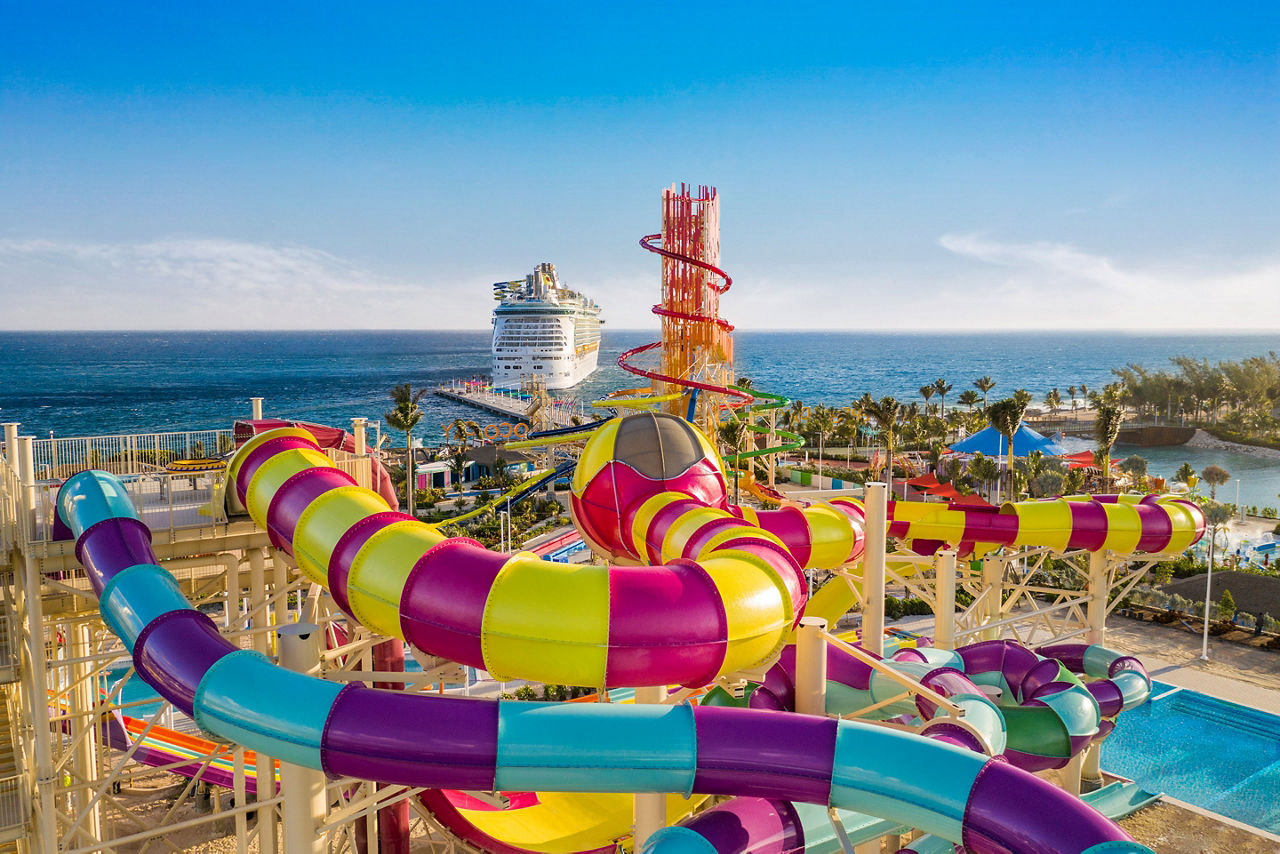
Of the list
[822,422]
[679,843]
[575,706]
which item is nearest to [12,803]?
[575,706]

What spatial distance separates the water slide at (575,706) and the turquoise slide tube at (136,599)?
0.04 metres

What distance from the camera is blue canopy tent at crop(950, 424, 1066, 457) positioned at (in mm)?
38594

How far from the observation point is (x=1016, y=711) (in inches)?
439

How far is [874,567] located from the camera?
13547mm

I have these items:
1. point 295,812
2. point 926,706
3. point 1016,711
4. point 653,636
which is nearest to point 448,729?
point 653,636

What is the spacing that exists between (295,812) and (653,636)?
3.69m

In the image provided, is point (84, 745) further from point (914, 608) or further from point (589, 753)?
point (914, 608)

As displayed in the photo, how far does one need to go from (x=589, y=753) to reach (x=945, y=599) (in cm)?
1203

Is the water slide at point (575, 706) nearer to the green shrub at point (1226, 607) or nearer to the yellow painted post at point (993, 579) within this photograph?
the yellow painted post at point (993, 579)

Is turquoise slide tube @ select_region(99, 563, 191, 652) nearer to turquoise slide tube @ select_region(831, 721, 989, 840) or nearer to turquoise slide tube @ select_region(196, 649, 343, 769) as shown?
turquoise slide tube @ select_region(196, 649, 343, 769)

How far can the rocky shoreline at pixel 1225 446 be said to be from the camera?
76.5 metres

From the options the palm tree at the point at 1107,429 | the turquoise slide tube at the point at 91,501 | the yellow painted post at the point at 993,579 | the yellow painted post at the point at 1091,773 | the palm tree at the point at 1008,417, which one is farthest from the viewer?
the palm tree at the point at 1008,417

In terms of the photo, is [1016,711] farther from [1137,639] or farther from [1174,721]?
[1137,639]

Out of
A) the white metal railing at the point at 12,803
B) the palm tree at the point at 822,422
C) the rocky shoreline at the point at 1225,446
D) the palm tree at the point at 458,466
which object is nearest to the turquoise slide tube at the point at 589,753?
the white metal railing at the point at 12,803
